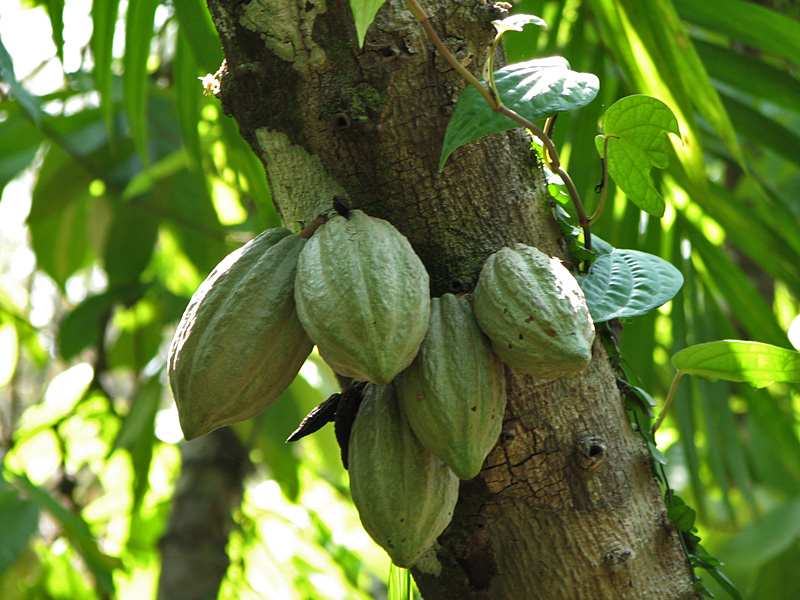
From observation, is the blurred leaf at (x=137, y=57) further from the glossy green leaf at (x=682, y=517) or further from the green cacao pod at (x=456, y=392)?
the glossy green leaf at (x=682, y=517)

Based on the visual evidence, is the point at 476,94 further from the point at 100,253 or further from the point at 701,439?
the point at 701,439

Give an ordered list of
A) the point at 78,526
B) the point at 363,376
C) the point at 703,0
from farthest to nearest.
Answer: the point at 78,526
the point at 703,0
the point at 363,376

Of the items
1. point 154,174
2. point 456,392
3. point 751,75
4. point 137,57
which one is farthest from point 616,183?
point 154,174

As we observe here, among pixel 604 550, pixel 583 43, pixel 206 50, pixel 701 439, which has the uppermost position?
pixel 206 50

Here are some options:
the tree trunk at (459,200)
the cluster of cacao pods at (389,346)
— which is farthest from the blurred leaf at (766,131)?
the cluster of cacao pods at (389,346)

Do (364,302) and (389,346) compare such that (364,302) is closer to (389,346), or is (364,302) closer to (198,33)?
(389,346)

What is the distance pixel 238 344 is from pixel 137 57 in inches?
35.9

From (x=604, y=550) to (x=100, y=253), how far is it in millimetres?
1924

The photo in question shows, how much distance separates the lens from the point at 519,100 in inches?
25.8

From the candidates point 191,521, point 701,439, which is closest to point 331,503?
point 191,521

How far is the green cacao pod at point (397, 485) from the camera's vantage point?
0.66 meters

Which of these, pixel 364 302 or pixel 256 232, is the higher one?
pixel 364 302

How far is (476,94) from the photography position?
2.16ft

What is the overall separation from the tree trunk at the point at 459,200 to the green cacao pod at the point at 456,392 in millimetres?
67
